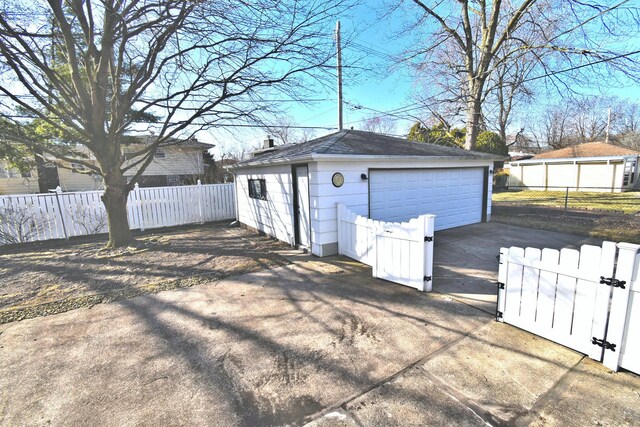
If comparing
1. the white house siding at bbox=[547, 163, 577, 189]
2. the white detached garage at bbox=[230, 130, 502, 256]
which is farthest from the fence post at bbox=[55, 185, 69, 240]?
the white house siding at bbox=[547, 163, 577, 189]

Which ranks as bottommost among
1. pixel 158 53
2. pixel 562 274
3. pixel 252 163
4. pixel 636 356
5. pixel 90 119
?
pixel 636 356

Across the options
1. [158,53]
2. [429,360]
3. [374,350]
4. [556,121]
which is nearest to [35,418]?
[374,350]

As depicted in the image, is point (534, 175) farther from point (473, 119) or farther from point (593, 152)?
point (473, 119)

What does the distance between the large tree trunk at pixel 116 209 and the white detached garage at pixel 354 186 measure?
11.0 ft

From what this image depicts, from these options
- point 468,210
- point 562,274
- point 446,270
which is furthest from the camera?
point 468,210

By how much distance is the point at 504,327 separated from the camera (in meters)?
3.35

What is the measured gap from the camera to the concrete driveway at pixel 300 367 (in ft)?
7.28

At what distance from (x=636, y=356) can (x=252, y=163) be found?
801cm

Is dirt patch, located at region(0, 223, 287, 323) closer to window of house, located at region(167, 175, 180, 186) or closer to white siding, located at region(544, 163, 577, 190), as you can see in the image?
window of house, located at region(167, 175, 180, 186)

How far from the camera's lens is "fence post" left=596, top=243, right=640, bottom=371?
2.42 meters

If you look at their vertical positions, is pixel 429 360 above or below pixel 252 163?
below

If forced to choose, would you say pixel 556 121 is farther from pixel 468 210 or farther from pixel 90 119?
pixel 90 119

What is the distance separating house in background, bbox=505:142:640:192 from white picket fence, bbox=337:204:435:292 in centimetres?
1748

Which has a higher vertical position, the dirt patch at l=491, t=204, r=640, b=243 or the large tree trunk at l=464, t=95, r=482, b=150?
the large tree trunk at l=464, t=95, r=482, b=150
